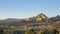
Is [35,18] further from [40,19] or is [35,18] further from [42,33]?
[42,33]

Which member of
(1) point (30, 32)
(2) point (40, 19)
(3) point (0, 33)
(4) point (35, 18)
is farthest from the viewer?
(4) point (35, 18)

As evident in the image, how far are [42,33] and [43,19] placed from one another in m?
119

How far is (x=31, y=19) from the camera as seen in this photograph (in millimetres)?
154375

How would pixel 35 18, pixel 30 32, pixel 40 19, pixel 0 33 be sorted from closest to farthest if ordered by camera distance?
pixel 0 33 < pixel 30 32 < pixel 40 19 < pixel 35 18

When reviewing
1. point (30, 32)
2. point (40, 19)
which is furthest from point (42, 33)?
point (40, 19)

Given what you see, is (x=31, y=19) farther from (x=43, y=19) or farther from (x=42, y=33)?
(x=42, y=33)

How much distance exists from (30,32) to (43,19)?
392 feet

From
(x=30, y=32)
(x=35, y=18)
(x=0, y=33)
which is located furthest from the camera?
(x=35, y=18)

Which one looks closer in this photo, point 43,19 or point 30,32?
point 30,32

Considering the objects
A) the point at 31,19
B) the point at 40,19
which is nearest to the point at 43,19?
the point at 40,19

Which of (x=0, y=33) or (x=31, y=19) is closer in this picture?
(x=0, y=33)

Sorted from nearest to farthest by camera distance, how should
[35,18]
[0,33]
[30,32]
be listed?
[0,33] → [30,32] → [35,18]

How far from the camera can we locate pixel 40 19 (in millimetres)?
144500

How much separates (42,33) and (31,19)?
419 feet
